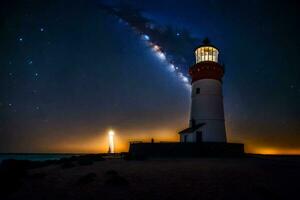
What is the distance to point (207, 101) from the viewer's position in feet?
86.5

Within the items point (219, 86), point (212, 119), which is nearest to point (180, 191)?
point (212, 119)

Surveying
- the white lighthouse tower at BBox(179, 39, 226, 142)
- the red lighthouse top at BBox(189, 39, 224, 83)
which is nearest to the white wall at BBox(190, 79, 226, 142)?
the white lighthouse tower at BBox(179, 39, 226, 142)

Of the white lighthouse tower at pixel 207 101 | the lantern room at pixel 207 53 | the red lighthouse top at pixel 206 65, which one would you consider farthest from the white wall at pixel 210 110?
the lantern room at pixel 207 53

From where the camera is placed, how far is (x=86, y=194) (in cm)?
725

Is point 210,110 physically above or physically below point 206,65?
below

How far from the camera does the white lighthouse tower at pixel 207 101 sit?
25741 millimetres

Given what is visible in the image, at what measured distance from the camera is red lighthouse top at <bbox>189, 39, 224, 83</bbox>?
26.6 meters

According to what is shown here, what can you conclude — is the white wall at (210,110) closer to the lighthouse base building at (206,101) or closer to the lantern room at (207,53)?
the lighthouse base building at (206,101)

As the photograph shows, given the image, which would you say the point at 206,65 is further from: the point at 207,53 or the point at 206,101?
the point at 206,101

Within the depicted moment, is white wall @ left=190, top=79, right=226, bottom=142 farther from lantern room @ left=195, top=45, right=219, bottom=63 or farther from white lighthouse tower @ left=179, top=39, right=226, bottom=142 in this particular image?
lantern room @ left=195, top=45, right=219, bottom=63

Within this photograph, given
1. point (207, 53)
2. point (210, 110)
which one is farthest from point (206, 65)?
point (210, 110)

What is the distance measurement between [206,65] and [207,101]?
4171 millimetres

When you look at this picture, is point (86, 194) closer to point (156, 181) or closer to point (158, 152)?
point (156, 181)

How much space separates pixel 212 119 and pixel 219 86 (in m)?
4.20
